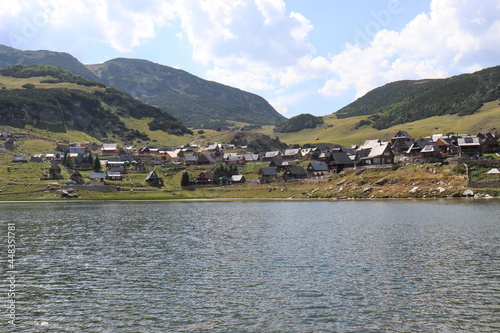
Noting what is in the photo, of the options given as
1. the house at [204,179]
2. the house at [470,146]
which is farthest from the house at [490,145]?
the house at [204,179]

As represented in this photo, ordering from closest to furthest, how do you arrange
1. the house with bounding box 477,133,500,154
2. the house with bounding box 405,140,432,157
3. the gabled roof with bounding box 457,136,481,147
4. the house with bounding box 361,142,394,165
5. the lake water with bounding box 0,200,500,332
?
the lake water with bounding box 0,200,500,332 → the house with bounding box 361,142,394,165 → the gabled roof with bounding box 457,136,481,147 → the house with bounding box 477,133,500,154 → the house with bounding box 405,140,432,157

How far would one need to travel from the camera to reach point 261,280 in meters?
31.4

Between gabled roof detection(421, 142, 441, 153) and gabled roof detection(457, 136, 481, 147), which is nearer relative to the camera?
gabled roof detection(421, 142, 441, 153)

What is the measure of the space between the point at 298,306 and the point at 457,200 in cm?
8799

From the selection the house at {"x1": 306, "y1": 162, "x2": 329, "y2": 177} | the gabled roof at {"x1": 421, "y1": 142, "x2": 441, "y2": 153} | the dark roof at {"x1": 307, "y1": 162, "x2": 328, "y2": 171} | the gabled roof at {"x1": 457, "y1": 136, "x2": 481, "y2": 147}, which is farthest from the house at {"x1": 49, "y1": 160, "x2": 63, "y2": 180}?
the gabled roof at {"x1": 457, "y1": 136, "x2": 481, "y2": 147}

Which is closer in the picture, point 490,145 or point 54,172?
point 490,145

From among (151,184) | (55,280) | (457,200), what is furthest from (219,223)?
(151,184)

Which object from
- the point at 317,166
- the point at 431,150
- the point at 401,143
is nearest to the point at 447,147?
the point at 431,150

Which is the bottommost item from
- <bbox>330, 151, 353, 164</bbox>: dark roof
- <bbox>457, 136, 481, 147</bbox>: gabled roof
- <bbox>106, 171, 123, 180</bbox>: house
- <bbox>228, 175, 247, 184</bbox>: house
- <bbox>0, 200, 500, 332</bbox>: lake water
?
<bbox>0, 200, 500, 332</bbox>: lake water

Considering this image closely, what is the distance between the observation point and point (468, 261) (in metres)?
35.8

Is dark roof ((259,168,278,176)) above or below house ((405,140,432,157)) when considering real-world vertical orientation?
below

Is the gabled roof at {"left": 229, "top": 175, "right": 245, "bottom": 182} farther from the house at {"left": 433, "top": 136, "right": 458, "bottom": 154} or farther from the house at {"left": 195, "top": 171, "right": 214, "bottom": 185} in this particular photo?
the house at {"left": 433, "top": 136, "right": 458, "bottom": 154}

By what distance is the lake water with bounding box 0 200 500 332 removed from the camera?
22.5 meters

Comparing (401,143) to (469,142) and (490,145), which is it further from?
(490,145)
